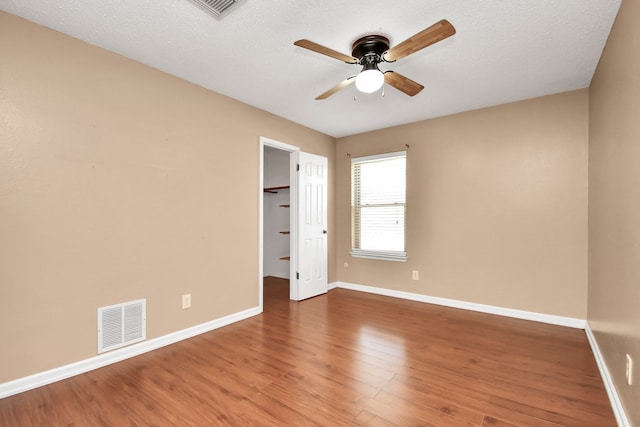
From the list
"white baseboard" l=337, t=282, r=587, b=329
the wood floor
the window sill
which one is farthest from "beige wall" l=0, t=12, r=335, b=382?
"white baseboard" l=337, t=282, r=587, b=329

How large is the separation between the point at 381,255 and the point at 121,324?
3253 mm

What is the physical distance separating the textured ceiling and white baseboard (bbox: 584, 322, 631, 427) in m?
2.42

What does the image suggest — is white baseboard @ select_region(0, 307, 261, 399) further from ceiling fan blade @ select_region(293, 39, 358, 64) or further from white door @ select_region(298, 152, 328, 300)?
ceiling fan blade @ select_region(293, 39, 358, 64)

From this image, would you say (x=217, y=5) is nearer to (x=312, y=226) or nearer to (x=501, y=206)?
(x=312, y=226)

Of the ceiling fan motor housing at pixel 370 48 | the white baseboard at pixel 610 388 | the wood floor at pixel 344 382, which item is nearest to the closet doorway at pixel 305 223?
the wood floor at pixel 344 382

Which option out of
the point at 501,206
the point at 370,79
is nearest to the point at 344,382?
the point at 370,79

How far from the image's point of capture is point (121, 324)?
252 centimetres

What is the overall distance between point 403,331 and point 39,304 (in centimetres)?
305

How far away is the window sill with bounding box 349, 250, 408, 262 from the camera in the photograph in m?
4.32

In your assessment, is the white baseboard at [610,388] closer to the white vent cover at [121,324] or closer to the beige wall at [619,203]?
the beige wall at [619,203]

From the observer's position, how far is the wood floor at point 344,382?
5.86ft

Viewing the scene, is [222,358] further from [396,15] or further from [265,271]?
[265,271]

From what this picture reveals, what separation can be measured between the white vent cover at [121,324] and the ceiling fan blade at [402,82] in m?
2.81

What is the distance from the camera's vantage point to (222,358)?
2525 millimetres
